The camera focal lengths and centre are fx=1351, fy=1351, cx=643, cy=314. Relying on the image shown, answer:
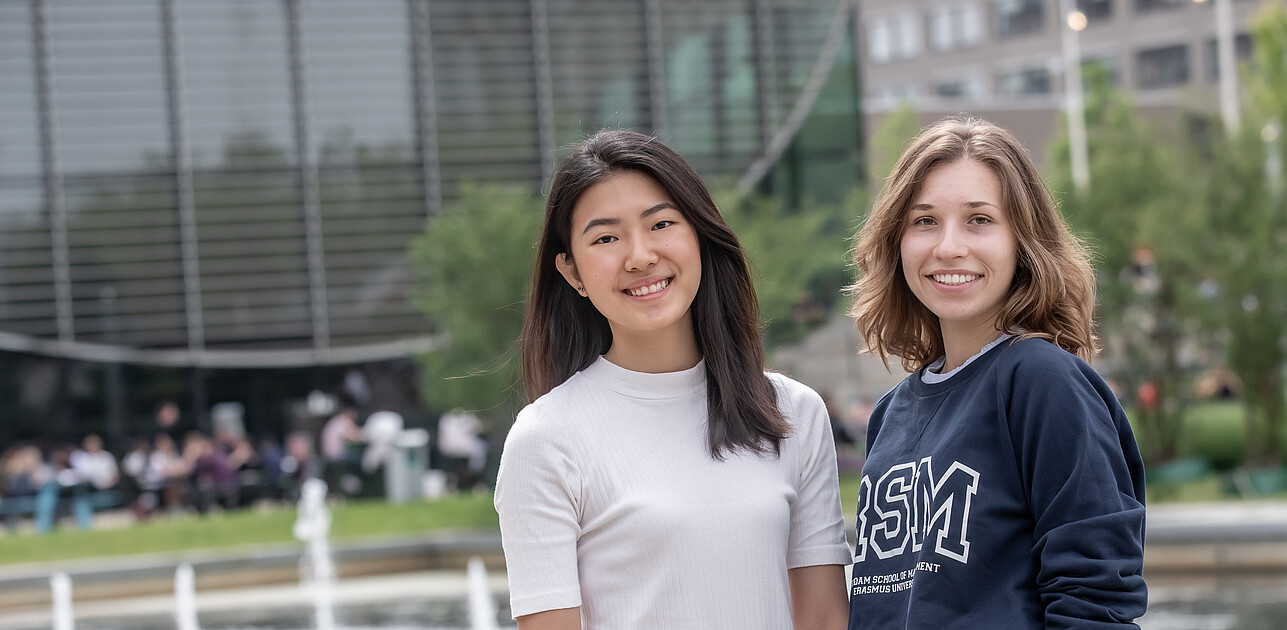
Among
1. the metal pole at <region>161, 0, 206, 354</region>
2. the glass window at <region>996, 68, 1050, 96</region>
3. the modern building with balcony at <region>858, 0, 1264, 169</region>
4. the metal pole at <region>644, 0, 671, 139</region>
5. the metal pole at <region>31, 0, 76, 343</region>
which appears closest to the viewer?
the metal pole at <region>31, 0, 76, 343</region>

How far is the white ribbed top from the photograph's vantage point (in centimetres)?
224

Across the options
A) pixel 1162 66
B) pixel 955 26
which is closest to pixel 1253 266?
pixel 1162 66

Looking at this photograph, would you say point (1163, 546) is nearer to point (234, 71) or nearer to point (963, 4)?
point (234, 71)

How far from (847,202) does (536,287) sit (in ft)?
58.1

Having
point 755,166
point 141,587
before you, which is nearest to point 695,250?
point 141,587

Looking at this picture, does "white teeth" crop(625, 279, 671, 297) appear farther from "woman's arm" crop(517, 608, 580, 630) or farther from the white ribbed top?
"woman's arm" crop(517, 608, 580, 630)

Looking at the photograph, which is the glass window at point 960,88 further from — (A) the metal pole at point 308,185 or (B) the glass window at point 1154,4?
(A) the metal pole at point 308,185

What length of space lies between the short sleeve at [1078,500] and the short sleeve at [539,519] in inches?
28.9

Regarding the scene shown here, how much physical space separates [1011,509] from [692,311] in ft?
2.43

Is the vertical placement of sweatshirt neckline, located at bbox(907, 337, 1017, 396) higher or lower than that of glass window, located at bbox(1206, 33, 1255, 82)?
lower

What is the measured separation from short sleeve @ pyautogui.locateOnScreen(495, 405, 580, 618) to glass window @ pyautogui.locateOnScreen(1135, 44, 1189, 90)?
44.4m

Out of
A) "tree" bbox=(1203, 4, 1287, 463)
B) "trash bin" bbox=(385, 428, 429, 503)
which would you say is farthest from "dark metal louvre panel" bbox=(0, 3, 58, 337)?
"tree" bbox=(1203, 4, 1287, 463)

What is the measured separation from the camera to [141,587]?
41.9 feet

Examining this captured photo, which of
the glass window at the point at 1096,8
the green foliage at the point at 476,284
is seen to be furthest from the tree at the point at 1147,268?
the glass window at the point at 1096,8
